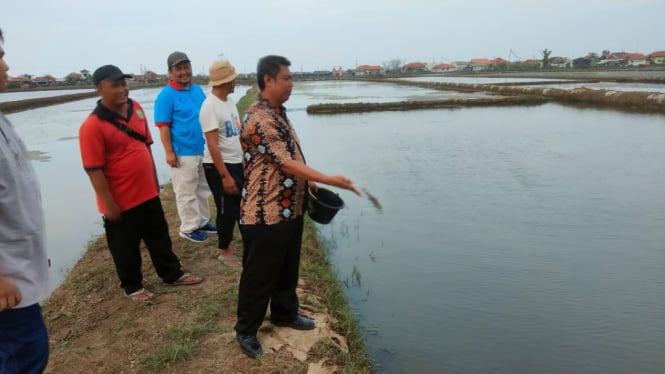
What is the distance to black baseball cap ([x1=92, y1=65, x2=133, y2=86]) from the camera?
2.93m

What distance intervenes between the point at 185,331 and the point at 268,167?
1.37 m

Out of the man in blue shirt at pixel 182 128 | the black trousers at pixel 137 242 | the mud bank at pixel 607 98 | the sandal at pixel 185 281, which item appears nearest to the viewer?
the black trousers at pixel 137 242

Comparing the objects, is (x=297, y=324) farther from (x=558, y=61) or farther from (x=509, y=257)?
(x=558, y=61)

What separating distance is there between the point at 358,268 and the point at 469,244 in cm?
141

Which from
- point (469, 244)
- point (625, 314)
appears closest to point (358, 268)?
point (469, 244)

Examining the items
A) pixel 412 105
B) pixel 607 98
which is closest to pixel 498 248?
pixel 412 105

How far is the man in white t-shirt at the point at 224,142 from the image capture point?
3.56 m

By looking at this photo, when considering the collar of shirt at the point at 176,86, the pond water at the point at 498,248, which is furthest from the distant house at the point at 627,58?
the collar of shirt at the point at 176,86

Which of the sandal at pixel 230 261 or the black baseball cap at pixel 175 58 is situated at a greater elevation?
the black baseball cap at pixel 175 58

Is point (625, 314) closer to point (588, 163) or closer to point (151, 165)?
point (151, 165)

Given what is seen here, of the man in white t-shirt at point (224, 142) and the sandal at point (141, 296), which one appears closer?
the sandal at point (141, 296)

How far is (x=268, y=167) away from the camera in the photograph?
2.38 meters

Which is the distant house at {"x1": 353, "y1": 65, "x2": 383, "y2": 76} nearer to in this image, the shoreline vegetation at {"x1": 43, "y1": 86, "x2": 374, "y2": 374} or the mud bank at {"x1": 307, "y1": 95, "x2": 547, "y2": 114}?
the mud bank at {"x1": 307, "y1": 95, "x2": 547, "y2": 114}

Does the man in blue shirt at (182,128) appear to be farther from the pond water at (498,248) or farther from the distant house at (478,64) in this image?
the distant house at (478,64)
